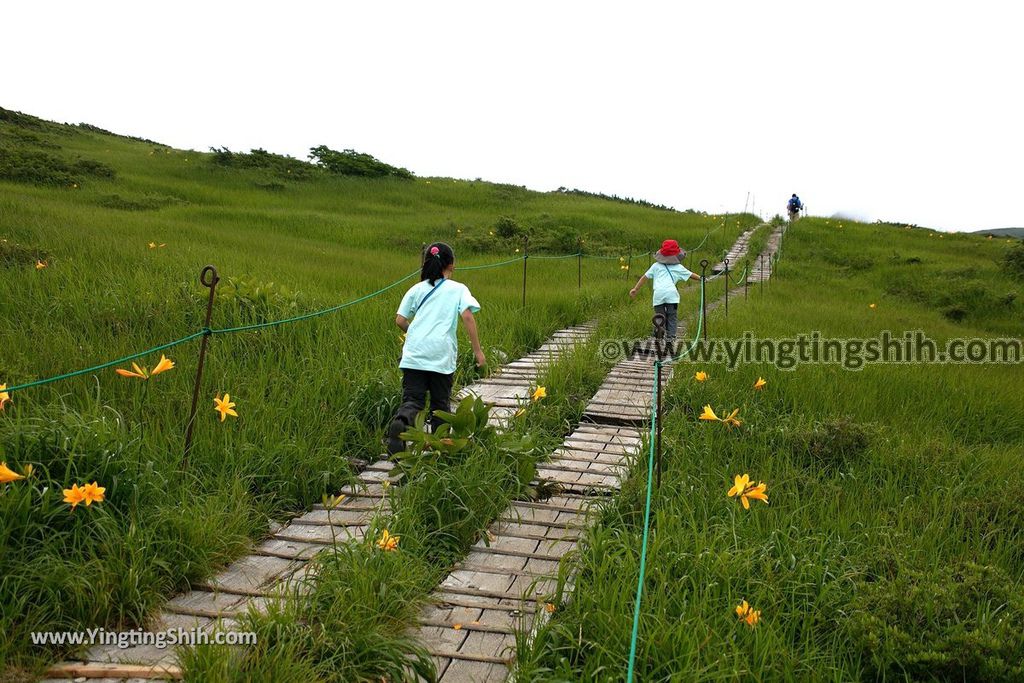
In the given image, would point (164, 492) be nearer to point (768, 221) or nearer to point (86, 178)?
point (86, 178)

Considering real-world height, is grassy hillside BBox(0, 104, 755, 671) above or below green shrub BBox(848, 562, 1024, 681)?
above

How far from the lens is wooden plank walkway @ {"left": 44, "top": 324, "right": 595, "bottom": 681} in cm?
267

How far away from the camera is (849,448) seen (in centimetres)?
496

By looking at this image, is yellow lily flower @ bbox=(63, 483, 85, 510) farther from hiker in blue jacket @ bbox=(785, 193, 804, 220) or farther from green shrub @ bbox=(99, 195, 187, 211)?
hiker in blue jacket @ bbox=(785, 193, 804, 220)

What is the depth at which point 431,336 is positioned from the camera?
197 inches

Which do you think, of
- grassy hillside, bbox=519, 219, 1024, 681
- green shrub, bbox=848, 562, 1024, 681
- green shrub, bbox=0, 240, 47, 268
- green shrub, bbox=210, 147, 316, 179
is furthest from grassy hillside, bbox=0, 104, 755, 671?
green shrub, bbox=210, 147, 316, 179

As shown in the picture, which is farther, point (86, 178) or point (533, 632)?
point (86, 178)

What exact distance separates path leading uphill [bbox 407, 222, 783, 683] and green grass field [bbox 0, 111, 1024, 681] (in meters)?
0.13

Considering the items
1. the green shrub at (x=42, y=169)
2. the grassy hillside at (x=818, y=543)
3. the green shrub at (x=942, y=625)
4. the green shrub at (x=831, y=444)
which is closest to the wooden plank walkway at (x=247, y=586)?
the grassy hillside at (x=818, y=543)

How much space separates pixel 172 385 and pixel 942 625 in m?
4.77

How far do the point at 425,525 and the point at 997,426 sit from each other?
17.0 feet

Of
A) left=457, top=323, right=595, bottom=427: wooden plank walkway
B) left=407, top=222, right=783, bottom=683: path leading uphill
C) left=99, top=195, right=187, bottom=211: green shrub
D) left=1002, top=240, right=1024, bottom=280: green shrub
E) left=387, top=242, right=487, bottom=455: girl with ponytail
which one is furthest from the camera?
left=1002, top=240, right=1024, bottom=280: green shrub

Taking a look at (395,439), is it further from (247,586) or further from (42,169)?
(42,169)

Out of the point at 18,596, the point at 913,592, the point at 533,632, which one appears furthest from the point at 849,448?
the point at 18,596
